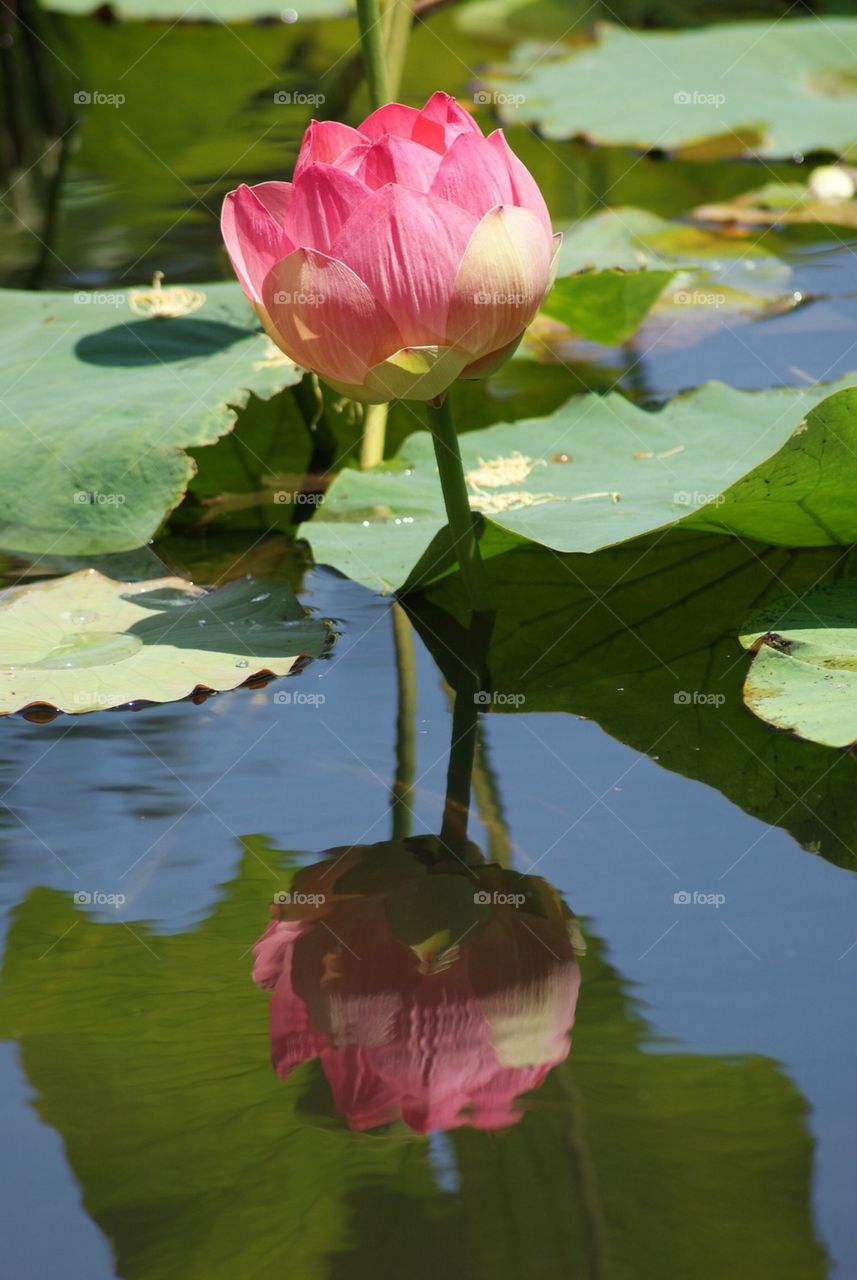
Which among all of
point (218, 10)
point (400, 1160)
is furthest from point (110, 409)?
point (218, 10)

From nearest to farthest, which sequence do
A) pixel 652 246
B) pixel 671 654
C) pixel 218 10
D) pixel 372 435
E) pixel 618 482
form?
pixel 671 654
pixel 618 482
pixel 372 435
pixel 652 246
pixel 218 10

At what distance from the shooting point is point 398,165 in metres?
0.77

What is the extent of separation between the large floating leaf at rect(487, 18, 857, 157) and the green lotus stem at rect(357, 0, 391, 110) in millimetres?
1216

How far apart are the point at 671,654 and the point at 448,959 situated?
347mm

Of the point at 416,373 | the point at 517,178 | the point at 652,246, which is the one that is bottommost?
the point at 652,246

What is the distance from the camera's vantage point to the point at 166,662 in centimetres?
85

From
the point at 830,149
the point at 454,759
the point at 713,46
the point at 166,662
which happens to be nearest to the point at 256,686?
the point at 166,662

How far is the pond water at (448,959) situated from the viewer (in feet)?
1.44

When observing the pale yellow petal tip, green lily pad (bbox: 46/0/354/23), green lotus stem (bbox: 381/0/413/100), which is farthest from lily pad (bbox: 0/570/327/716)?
green lily pad (bbox: 46/0/354/23)

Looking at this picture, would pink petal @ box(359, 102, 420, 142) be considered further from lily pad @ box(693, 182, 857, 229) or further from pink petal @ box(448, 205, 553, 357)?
lily pad @ box(693, 182, 857, 229)

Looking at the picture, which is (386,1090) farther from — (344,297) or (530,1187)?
(344,297)

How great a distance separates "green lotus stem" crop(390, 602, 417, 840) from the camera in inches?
27.9

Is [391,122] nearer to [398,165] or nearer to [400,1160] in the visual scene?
[398,165]

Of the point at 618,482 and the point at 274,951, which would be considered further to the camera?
the point at 618,482
